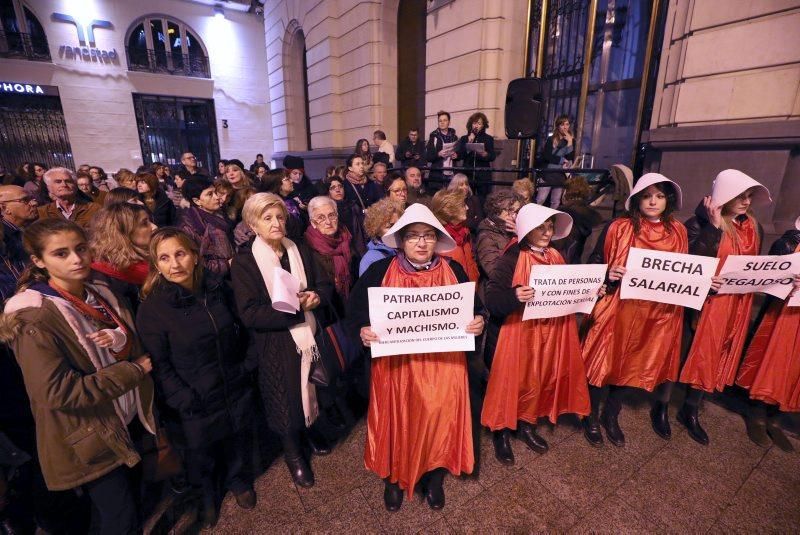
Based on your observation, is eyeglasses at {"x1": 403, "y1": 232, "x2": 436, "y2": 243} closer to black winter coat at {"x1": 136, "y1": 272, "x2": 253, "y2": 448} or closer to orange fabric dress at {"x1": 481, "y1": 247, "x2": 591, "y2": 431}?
orange fabric dress at {"x1": 481, "y1": 247, "x2": 591, "y2": 431}

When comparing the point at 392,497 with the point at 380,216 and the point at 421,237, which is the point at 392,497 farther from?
the point at 380,216

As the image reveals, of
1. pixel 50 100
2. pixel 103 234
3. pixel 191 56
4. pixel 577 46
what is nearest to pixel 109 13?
pixel 191 56

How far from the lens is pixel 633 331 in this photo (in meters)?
2.90

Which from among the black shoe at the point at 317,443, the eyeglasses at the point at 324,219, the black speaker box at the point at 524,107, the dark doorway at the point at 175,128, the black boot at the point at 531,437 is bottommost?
the black shoe at the point at 317,443

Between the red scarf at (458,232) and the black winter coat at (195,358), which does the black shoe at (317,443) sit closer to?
the black winter coat at (195,358)

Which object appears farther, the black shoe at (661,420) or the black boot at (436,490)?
the black shoe at (661,420)

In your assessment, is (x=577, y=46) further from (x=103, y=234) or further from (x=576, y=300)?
(x=103, y=234)

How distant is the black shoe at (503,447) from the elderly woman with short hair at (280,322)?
4.43 feet

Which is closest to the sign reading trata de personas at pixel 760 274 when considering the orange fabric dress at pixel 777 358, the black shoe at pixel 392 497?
the orange fabric dress at pixel 777 358

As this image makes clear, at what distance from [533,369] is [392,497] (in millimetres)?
1261

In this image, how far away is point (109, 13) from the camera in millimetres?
17359

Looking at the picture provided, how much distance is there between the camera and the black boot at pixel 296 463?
8.70 ft

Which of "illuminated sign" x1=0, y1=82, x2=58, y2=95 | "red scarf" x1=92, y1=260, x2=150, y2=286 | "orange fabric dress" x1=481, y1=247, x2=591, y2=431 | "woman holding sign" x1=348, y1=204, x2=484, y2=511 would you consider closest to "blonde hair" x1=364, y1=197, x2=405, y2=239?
"woman holding sign" x1=348, y1=204, x2=484, y2=511

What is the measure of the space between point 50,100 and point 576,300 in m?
22.9
